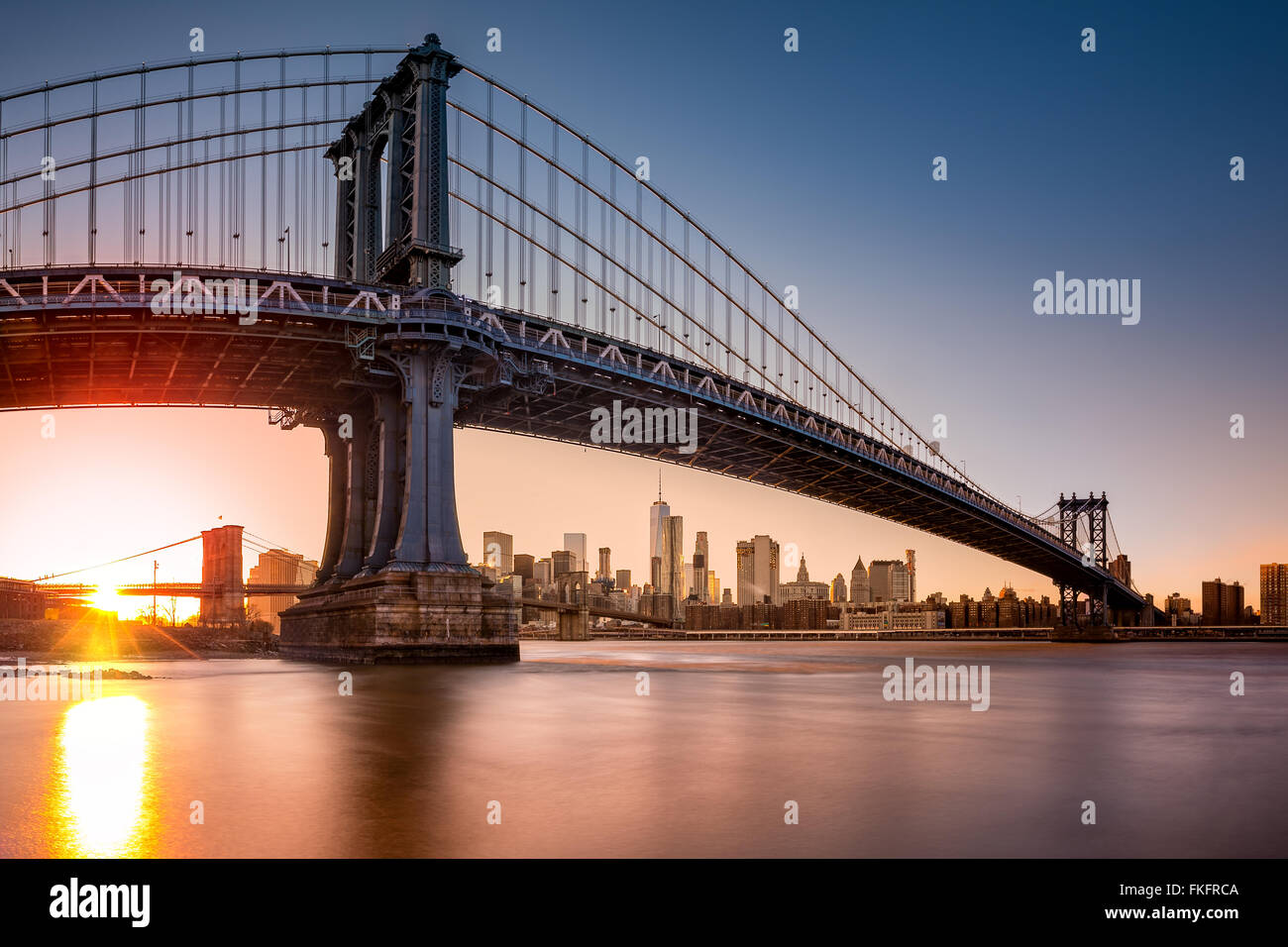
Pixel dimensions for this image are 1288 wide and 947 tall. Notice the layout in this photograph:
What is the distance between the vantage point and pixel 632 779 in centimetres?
1010

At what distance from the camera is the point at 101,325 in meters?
37.3

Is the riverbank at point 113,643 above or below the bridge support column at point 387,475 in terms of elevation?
below

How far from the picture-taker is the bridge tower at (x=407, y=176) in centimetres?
3962

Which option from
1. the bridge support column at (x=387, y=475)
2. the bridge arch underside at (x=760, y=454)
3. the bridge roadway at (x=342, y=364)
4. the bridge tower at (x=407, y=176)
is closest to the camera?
the bridge roadway at (x=342, y=364)

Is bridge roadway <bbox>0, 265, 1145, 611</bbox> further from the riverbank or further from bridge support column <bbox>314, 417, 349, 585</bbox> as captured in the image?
the riverbank

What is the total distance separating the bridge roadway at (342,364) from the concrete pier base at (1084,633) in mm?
63139

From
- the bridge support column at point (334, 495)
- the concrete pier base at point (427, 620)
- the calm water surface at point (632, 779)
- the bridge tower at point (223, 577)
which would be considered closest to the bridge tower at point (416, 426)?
the concrete pier base at point (427, 620)

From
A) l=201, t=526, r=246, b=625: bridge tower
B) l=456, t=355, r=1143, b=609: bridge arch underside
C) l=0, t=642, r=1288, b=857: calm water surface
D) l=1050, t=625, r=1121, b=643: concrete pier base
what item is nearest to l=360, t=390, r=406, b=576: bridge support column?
l=456, t=355, r=1143, b=609: bridge arch underside

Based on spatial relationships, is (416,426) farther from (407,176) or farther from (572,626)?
(572,626)

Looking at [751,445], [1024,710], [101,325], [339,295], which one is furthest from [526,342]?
[1024,710]

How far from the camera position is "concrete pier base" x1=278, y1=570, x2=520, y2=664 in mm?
35969

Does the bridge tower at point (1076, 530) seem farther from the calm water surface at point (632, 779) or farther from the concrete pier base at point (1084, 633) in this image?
the calm water surface at point (632, 779)

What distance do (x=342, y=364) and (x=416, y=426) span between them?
6.71 m
